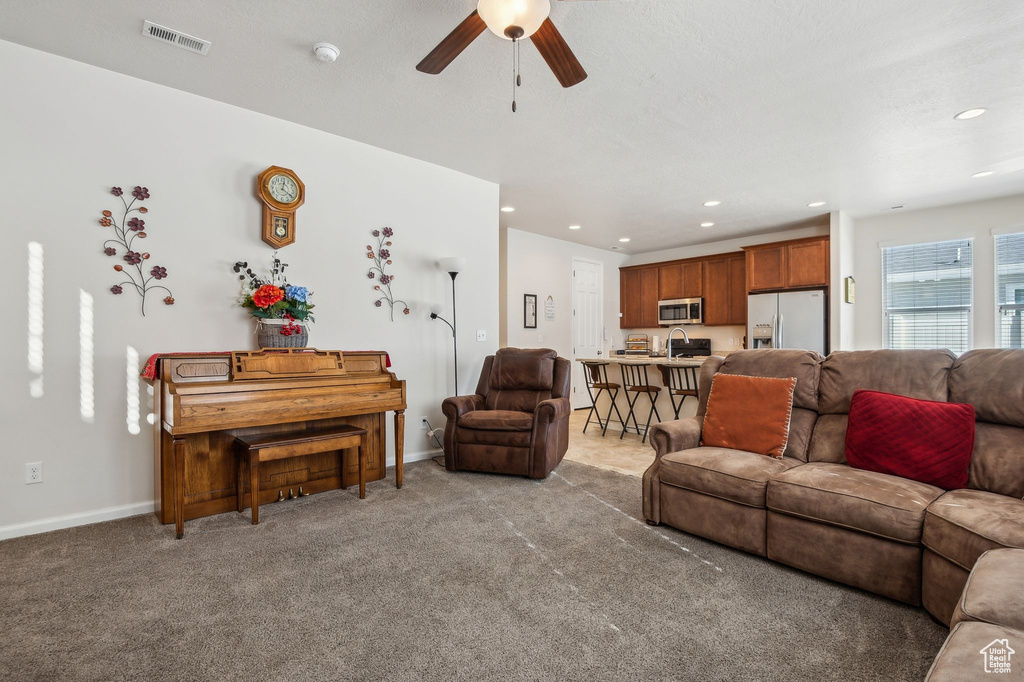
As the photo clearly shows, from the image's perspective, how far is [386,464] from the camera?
390 centimetres

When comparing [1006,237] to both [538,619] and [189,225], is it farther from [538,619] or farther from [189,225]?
[189,225]

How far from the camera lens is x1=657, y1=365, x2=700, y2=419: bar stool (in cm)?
486

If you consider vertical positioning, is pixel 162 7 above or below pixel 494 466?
above

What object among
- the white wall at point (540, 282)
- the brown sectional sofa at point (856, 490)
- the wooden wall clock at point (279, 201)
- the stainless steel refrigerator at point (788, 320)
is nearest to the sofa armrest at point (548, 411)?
the brown sectional sofa at point (856, 490)

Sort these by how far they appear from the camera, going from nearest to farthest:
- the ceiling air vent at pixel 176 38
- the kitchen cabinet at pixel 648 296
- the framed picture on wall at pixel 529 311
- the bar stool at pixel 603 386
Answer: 1. the ceiling air vent at pixel 176 38
2. the bar stool at pixel 603 386
3. the framed picture on wall at pixel 529 311
4. the kitchen cabinet at pixel 648 296

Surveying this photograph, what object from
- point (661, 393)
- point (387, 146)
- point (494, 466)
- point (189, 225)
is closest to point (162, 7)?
point (189, 225)

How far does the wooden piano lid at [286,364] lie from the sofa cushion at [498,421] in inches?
41.0

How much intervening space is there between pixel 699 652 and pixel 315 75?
348cm

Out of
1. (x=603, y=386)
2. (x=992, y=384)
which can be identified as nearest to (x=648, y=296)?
(x=603, y=386)

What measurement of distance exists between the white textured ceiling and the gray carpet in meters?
2.66

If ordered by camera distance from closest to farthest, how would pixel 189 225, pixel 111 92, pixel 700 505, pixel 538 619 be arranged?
pixel 538 619 → pixel 700 505 → pixel 111 92 → pixel 189 225

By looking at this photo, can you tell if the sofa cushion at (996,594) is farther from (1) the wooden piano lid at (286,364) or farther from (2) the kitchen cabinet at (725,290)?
(2) the kitchen cabinet at (725,290)

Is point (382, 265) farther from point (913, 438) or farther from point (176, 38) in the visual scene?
point (913, 438)

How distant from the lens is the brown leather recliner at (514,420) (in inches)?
146
